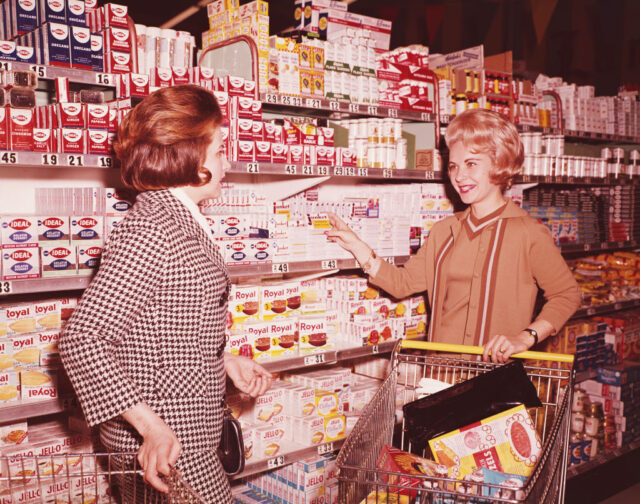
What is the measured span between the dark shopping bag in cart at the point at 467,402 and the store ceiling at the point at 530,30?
230 inches

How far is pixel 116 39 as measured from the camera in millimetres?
2611

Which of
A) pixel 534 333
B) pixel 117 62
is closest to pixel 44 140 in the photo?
pixel 117 62

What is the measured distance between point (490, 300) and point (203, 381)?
1631 millimetres

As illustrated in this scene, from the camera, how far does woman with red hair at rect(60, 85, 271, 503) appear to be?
1.54 m

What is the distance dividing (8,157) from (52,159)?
15cm

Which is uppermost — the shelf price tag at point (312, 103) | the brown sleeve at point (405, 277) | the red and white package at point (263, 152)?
the shelf price tag at point (312, 103)

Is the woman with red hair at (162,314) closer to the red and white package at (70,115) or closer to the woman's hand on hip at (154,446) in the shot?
the woman's hand on hip at (154,446)

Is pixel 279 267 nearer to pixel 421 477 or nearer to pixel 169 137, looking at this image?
pixel 169 137

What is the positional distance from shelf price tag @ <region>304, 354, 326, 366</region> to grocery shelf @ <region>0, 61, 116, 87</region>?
1.59 meters

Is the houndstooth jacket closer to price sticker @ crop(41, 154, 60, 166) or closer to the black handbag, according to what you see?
the black handbag

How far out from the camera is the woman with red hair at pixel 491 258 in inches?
115

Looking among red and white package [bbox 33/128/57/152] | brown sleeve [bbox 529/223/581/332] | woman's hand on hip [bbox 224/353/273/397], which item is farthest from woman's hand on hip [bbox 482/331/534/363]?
red and white package [bbox 33/128/57/152]

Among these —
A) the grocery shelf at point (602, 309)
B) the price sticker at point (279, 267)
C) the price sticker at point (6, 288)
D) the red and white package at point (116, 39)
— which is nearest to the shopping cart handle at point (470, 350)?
the price sticker at point (279, 267)

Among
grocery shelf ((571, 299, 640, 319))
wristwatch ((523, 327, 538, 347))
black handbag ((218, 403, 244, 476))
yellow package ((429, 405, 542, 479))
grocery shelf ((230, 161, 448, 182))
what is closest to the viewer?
yellow package ((429, 405, 542, 479))
